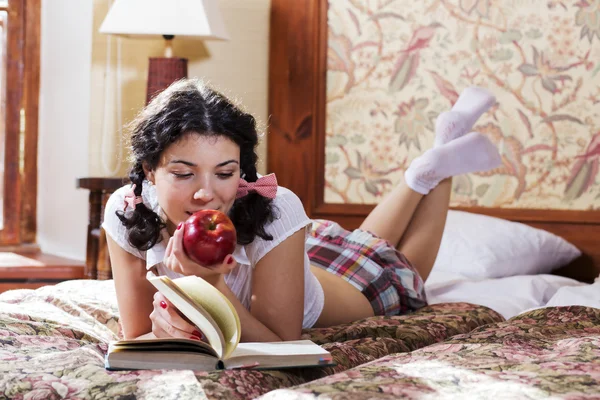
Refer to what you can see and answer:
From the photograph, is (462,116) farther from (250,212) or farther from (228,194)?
(228,194)

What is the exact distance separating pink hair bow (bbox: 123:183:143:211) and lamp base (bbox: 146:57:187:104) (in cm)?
143

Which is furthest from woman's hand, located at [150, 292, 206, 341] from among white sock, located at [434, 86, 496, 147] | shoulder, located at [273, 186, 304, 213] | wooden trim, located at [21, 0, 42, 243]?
wooden trim, located at [21, 0, 42, 243]

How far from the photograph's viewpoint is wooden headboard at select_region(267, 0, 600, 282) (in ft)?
10.7

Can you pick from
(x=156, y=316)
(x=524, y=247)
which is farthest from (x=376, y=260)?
(x=156, y=316)

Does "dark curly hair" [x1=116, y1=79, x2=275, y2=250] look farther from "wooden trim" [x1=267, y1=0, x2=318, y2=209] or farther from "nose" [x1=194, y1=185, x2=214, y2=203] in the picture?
Answer: "wooden trim" [x1=267, y1=0, x2=318, y2=209]

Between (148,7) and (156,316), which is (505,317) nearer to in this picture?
(156,316)

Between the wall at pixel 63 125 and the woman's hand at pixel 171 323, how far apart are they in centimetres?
208

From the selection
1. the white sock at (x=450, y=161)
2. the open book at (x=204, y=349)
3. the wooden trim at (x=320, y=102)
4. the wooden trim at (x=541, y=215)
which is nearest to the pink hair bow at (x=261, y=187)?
the open book at (x=204, y=349)

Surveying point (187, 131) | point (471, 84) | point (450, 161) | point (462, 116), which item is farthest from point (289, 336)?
point (471, 84)

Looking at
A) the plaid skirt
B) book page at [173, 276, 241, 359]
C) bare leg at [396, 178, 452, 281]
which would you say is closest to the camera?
book page at [173, 276, 241, 359]

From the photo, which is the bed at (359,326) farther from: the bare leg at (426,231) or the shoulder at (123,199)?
the shoulder at (123,199)

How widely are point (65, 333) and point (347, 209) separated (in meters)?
1.84

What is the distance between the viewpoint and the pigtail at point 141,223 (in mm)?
1458

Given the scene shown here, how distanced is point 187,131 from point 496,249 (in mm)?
1468
